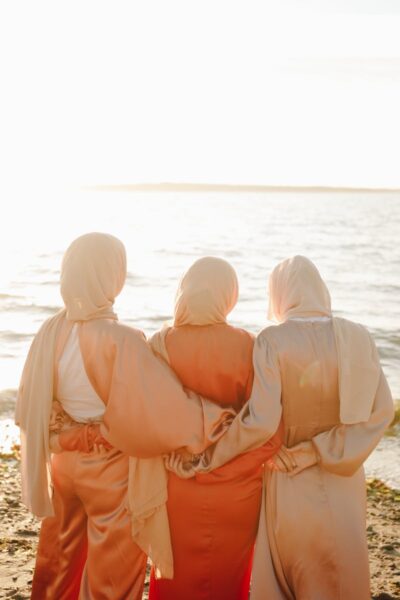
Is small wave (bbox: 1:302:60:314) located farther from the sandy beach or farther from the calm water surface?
the sandy beach

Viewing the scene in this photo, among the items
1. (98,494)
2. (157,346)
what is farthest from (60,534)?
(157,346)

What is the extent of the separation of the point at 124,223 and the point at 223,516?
7119 cm

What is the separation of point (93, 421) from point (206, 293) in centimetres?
77

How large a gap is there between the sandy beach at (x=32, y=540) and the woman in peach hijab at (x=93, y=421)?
104 centimetres

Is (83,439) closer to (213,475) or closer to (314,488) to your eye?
(213,475)

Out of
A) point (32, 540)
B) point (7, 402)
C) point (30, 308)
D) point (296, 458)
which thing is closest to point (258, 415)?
point (296, 458)

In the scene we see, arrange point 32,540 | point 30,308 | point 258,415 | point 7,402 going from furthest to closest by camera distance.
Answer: point 30,308, point 7,402, point 32,540, point 258,415

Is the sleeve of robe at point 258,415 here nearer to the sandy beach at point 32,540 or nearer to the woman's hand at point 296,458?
the woman's hand at point 296,458

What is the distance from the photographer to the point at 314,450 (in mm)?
3600

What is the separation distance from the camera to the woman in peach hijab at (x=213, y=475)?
3.58 m

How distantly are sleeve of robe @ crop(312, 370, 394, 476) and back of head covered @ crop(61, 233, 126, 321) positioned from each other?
3.68ft

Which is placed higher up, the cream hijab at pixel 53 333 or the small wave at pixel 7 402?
the cream hijab at pixel 53 333

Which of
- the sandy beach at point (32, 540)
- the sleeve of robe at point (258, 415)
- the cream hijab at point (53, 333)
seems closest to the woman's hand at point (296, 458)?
the sleeve of robe at point (258, 415)

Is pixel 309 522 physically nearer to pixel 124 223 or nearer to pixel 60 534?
pixel 60 534
